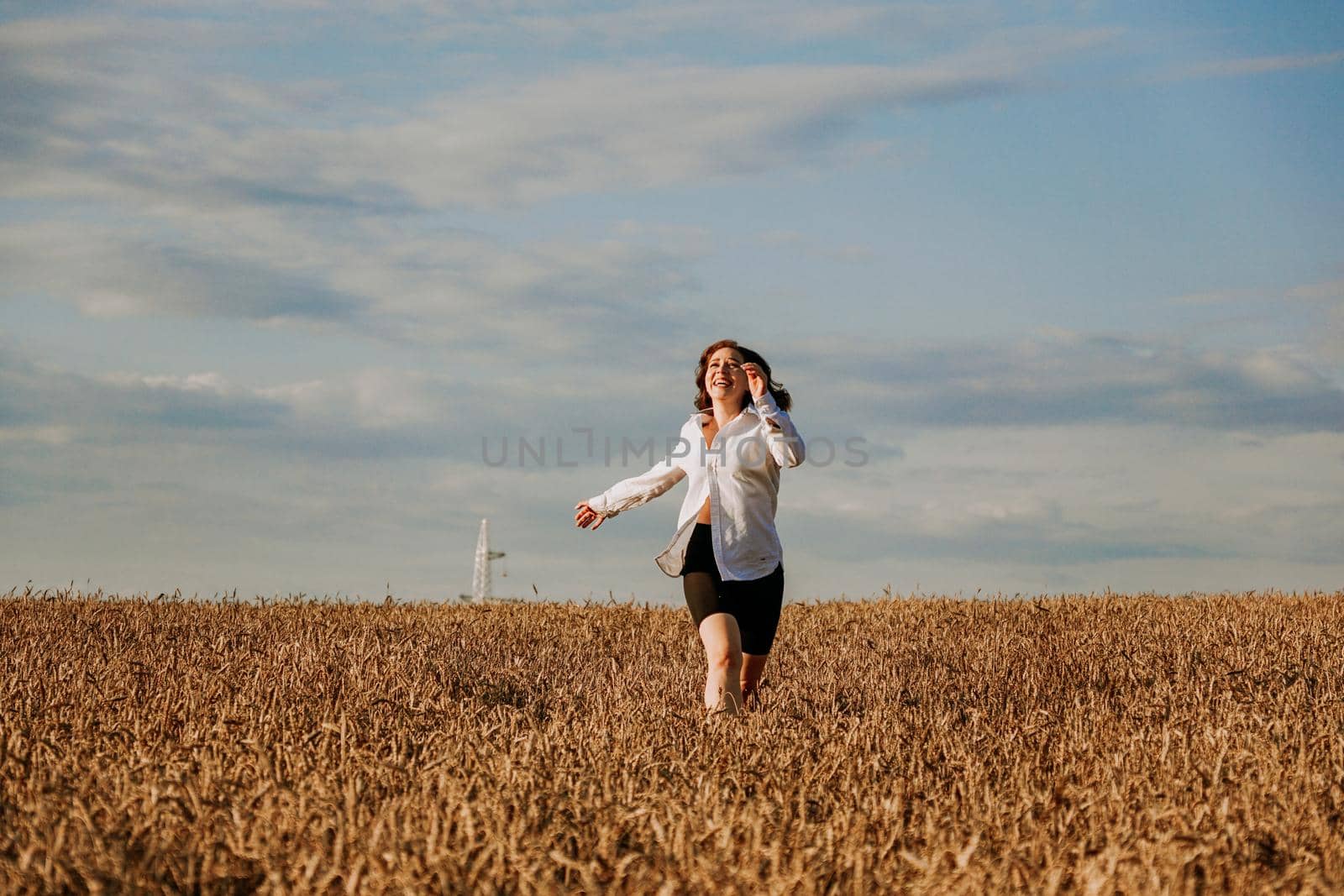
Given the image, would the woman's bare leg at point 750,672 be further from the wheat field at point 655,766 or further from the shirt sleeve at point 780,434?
the shirt sleeve at point 780,434

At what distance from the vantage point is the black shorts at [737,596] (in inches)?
244

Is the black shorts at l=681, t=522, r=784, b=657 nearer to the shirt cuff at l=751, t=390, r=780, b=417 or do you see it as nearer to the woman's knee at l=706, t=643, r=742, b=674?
the woman's knee at l=706, t=643, r=742, b=674

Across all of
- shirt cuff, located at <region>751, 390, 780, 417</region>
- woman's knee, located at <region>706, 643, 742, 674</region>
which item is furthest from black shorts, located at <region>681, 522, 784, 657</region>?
shirt cuff, located at <region>751, 390, 780, 417</region>

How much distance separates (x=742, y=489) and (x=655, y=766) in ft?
7.53

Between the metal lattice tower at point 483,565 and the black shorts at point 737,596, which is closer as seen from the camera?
the black shorts at point 737,596

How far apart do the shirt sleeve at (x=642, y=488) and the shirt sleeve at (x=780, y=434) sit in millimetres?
689

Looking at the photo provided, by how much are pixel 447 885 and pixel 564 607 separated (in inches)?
365

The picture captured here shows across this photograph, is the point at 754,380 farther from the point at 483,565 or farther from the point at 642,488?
the point at 483,565

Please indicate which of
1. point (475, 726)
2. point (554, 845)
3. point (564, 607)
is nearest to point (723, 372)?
point (475, 726)

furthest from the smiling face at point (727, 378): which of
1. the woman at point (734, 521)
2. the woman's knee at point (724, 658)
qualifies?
the woman's knee at point (724, 658)

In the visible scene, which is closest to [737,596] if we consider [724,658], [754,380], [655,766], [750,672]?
[724,658]

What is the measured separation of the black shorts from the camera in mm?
6199

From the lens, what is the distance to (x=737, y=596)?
6.24m

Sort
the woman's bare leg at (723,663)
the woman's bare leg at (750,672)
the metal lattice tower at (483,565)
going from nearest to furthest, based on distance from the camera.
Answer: the woman's bare leg at (723,663), the woman's bare leg at (750,672), the metal lattice tower at (483,565)
